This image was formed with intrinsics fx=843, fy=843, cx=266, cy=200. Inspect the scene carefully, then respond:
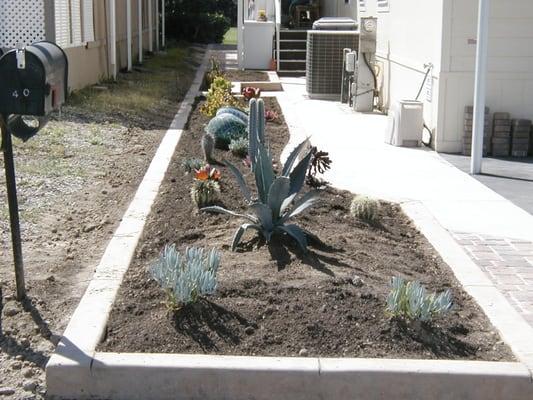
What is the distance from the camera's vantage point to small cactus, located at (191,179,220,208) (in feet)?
21.6

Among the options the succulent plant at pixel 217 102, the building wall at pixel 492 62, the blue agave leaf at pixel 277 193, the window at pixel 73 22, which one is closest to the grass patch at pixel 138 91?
the window at pixel 73 22

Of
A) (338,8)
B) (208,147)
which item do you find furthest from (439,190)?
(338,8)

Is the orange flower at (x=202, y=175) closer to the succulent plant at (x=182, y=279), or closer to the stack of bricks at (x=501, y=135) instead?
the succulent plant at (x=182, y=279)

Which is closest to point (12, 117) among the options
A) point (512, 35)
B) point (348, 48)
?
point (512, 35)

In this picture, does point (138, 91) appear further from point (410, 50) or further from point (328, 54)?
point (410, 50)

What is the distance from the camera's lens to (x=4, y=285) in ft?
17.1

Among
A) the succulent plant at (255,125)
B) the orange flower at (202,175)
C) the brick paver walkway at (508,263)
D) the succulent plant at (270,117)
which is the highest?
the succulent plant at (255,125)

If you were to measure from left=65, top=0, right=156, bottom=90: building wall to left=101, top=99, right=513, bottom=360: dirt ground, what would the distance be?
29.7 feet

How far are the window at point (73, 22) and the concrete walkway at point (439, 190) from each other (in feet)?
13.7

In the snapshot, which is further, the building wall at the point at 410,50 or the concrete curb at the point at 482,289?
the building wall at the point at 410,50

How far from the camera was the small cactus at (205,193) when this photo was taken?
21.6 feet

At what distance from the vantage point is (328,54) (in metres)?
14.9

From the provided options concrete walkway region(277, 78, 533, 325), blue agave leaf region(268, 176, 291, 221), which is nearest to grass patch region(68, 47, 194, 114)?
concrete walkway region(277, 78, 533, 325)

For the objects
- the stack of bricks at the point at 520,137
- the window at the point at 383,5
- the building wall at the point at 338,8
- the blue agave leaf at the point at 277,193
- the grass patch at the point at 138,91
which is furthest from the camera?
the building wall at the point at 338,8
